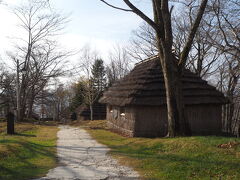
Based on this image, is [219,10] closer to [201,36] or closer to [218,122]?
[201,36]

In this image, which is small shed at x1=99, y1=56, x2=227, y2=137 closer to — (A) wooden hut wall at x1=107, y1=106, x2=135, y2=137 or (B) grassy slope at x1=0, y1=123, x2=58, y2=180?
(A) wooden hut wall at x1=107, y1=106, x2=135, y2=137

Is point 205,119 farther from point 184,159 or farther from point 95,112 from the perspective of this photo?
point 95,112

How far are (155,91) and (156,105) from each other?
0.96 m

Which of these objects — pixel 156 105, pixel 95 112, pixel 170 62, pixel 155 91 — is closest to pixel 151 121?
pixel 156 105

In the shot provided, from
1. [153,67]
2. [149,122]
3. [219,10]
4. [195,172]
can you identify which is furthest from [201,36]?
[195,172]

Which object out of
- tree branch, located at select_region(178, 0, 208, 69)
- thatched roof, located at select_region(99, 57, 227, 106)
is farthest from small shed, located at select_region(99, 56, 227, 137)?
tree branch, located at select_region(178, 0, 208, 69)

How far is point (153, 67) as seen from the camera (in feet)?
59.3

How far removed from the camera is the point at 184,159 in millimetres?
8875

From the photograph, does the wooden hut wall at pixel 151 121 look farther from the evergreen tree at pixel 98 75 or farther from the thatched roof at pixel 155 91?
the evergreen tree at pixel 98 75

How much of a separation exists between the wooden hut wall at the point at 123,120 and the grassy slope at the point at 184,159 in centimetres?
416

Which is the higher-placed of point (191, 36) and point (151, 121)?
point (191, 36)

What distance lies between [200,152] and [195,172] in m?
1.83

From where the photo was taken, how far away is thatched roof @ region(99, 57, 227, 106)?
1580cm

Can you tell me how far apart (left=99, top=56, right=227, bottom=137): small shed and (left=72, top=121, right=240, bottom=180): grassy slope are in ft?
12.5
